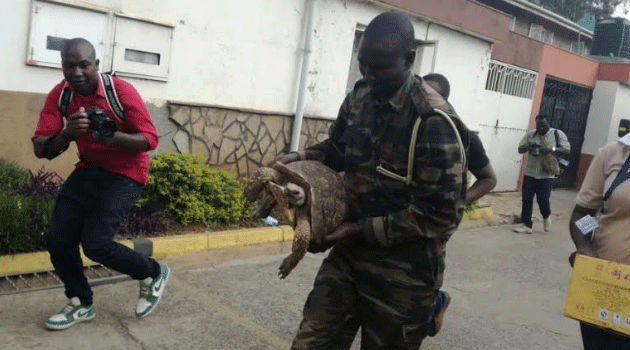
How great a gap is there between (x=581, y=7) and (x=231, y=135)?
2145 cm

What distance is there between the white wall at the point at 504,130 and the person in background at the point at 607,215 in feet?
29.6

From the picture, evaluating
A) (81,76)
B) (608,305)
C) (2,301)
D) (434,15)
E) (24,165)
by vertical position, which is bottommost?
(2,301)

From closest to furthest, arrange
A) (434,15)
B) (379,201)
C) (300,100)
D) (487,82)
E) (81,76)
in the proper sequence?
(379,201) < (81,76) < (300,100) < (434,15) < (487,82)

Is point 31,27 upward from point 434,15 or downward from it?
downward

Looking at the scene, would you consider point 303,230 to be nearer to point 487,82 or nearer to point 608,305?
point 608,305

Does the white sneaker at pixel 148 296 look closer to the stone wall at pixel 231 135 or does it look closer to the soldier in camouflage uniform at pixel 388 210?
the soldier in camouflage uniform at pixel 388 210

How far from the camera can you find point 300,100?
319 inches

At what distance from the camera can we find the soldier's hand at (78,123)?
10.7ft

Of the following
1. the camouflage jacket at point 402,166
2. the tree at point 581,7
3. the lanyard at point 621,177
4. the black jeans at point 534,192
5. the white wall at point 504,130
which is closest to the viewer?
the camouflage jacket at point 402,166

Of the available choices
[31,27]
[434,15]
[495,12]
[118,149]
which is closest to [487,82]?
[495,12]

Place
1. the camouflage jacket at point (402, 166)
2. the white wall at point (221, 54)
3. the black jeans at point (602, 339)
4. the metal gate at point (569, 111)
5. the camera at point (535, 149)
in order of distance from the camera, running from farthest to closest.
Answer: the metal gate at point (569, 111), the camera at point (535, 149), the white wall at point (221, 54), the black jeans at point (602, 339), the camouflage jacket at point (402, 166)

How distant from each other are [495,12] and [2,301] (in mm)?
9376

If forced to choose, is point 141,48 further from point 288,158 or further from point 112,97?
point 288,158

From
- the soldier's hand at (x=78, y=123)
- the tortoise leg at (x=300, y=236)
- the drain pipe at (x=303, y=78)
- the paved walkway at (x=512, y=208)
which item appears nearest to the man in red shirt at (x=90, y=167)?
the soldier's hand at (x=78, y=123)
